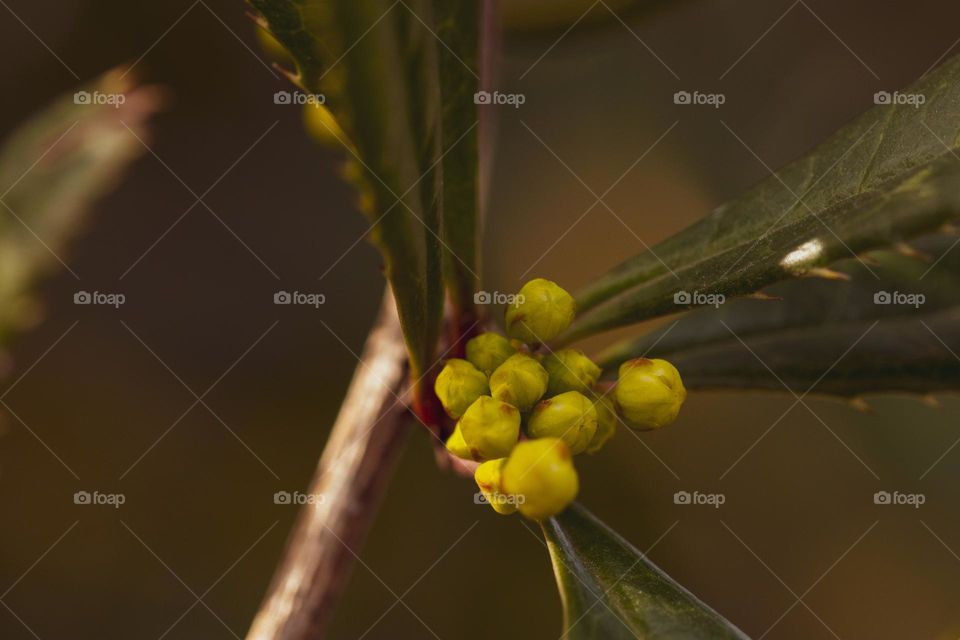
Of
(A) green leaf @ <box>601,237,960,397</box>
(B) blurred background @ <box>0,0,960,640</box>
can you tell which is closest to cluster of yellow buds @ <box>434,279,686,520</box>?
(A) green leaf @ <box>601,237,960,397</box>

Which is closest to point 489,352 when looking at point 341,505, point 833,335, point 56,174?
point 341,505

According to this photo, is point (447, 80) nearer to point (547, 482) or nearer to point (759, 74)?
point (547, 482)

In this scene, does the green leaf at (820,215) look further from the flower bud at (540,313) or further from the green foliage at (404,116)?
the green foliage at (404,116)

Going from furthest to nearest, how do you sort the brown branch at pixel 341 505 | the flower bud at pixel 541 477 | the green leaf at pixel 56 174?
1. the green leaf at pixel 56 174
2. the brown branch at pixel 341 505
3. the flower bud at pixel 541 477

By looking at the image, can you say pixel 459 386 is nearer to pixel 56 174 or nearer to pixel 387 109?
pixel 387 109

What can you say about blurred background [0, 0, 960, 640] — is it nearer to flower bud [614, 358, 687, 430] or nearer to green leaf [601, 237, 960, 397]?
green leaf [601, 237, 960, 397]

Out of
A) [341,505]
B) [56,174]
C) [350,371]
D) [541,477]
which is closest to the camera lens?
[541,477]

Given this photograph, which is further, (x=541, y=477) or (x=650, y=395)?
(x=650, y=395)

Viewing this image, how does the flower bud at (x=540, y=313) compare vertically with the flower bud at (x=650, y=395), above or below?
above

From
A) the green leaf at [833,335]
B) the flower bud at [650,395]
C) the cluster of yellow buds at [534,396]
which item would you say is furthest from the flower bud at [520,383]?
the green leaf at [833,335]
